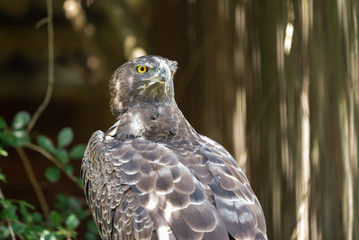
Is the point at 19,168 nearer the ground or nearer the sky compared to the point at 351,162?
nearer the ground

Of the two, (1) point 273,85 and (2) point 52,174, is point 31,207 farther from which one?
(1) point 273,85

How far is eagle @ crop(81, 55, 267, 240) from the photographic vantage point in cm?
295

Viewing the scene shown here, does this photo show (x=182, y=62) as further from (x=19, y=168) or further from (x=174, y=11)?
(x=19, y=168)

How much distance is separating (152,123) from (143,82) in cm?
25

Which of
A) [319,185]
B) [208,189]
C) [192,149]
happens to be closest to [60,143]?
[192,149]

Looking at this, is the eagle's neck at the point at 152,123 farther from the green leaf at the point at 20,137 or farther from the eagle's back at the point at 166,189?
the green leaf at the point at 20,137

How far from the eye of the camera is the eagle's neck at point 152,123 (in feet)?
12.2

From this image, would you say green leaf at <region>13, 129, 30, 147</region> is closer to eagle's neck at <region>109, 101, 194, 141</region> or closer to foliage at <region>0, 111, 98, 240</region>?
foliage at <region>0, 111, 98, 240</region>

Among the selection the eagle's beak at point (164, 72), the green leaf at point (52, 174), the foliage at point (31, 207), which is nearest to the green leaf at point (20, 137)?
the foliage at point (31, 207)

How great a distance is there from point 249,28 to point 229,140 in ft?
2.88

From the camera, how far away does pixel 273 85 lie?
411cm

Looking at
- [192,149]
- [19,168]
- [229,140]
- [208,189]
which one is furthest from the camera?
[19,168]

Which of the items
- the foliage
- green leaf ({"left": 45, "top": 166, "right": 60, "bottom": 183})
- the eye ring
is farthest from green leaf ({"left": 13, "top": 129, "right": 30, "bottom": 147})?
the eye ring

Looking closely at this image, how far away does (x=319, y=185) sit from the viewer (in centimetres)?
367
